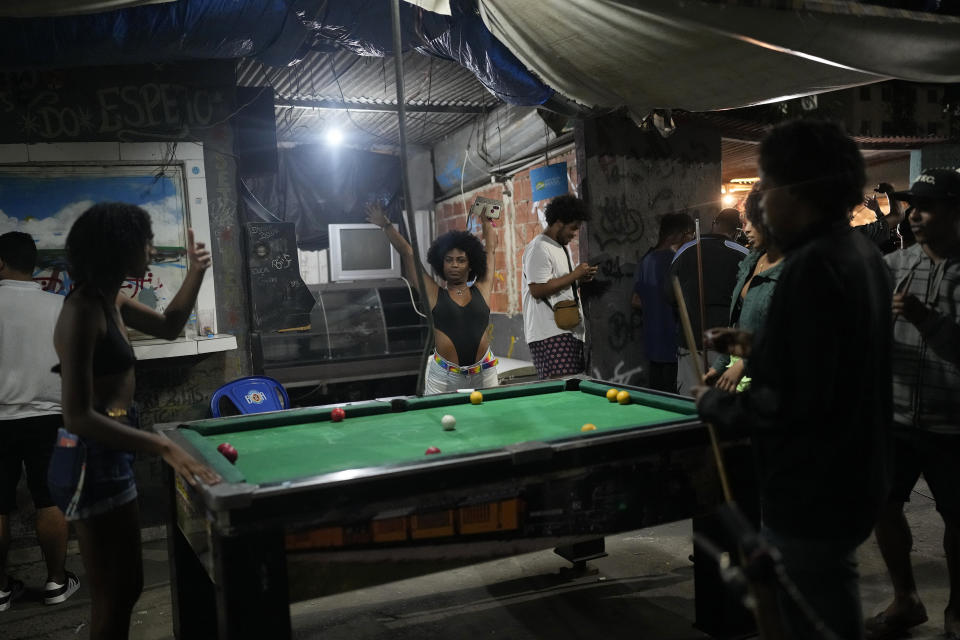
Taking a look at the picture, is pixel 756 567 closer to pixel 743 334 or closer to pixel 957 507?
pixel 743 334

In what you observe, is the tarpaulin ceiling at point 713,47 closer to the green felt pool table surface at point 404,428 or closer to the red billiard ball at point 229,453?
the green felt pool table surface at point 404,428

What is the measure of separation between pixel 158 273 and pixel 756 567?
447 centimetres

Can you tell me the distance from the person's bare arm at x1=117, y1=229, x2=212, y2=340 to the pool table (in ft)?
1.35

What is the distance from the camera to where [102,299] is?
7.03ft

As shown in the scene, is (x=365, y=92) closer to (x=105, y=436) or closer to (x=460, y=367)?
(x=460, y=367)

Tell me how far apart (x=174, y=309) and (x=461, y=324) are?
188cm

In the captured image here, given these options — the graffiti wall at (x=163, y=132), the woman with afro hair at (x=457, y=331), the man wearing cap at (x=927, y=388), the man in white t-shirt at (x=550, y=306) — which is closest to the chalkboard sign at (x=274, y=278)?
the graffiti wall at (x=163, y=132)

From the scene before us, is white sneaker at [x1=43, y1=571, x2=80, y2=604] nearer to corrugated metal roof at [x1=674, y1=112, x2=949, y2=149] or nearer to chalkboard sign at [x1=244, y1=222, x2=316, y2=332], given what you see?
chalkboard sign at [x1=244, y1=222, x2=316, y2=332]

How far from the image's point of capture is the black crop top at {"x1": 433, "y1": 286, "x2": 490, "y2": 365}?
4.14 metres

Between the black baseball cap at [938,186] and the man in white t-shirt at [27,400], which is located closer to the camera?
the black baseball cap at [938,186]

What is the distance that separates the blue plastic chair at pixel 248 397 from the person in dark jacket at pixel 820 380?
3.07m

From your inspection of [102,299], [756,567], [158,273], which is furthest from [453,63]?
[756,567]

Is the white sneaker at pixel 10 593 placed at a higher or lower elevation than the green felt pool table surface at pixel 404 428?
lower

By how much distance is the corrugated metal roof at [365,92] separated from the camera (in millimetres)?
5844
